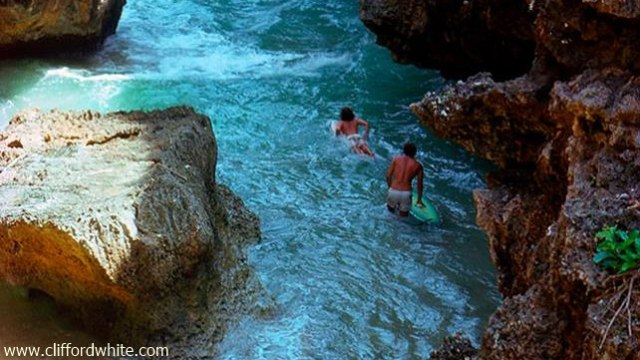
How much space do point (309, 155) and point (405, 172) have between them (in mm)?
1923

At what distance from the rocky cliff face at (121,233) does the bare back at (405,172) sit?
2.36m

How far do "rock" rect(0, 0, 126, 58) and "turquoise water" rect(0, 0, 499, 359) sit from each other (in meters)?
0.29

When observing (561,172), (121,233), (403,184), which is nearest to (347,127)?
(403,184)

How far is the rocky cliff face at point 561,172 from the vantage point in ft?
10.5

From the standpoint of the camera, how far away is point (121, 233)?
477 cm

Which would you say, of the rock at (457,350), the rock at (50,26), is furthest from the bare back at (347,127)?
the rock at (457,350)

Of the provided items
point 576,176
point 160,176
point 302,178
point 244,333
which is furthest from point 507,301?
point 302,178

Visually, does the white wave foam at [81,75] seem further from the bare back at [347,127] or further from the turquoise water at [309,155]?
the bare back at [347,127]

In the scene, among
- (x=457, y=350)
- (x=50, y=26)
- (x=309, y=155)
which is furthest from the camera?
(x=50, y=26)

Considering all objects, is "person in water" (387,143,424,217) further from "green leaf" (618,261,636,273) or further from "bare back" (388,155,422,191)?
"green leaf" (618,261,636,273)

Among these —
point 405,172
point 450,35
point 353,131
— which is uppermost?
point 450,35

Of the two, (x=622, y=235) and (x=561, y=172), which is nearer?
(x=622, y=235)

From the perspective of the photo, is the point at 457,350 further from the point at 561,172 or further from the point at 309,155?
the point at 309,155

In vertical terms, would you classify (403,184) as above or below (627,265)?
below
